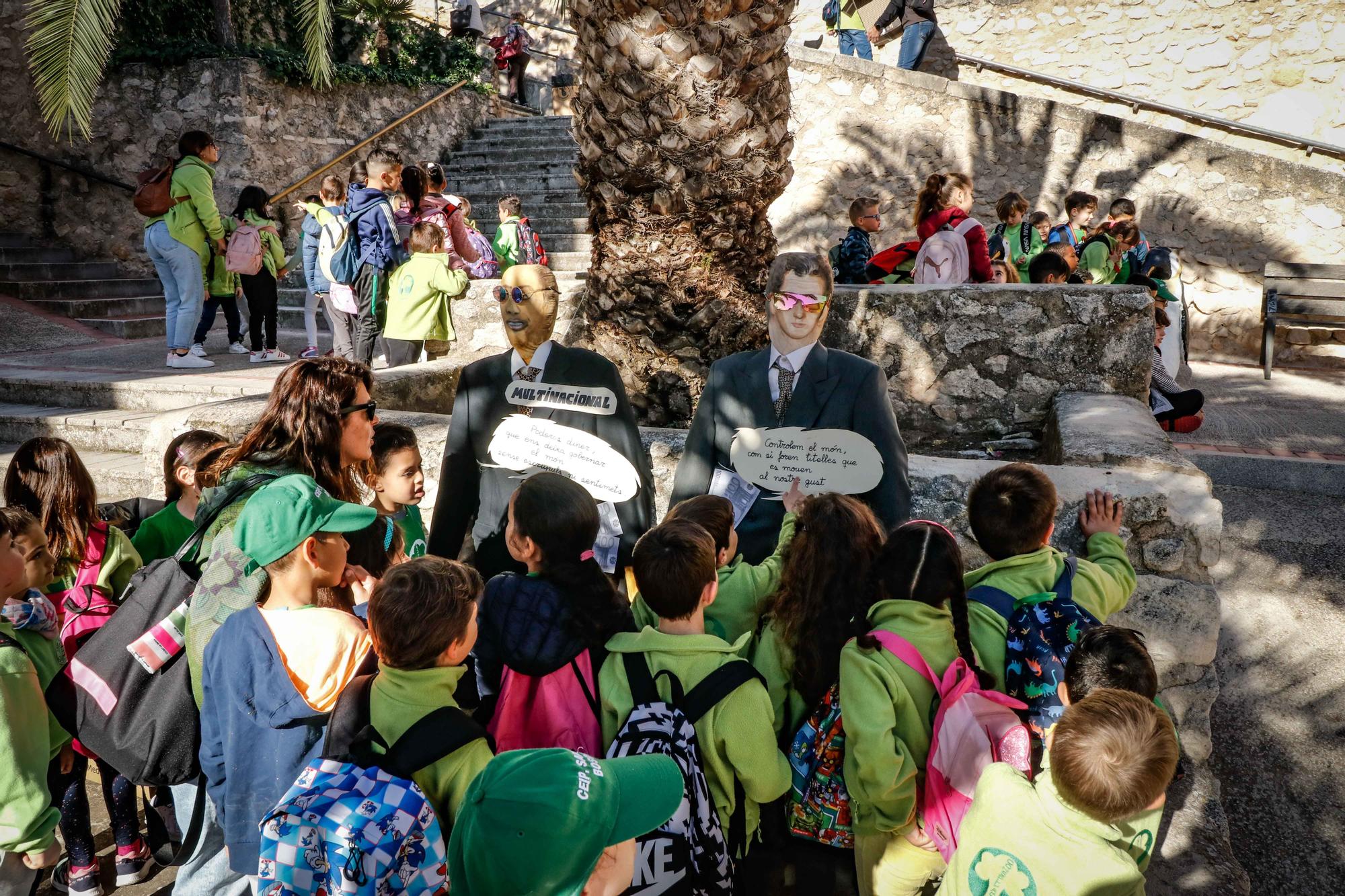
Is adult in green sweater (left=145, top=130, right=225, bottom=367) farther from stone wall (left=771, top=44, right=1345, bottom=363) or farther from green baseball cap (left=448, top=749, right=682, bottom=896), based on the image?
green baseball cap (left=448, top=749, right=682, bottom=896)

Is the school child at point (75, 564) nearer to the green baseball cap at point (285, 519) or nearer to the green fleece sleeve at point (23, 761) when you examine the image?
the green fleece sleeve at point (23, 761)

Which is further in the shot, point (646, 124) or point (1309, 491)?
point (1309, 491)

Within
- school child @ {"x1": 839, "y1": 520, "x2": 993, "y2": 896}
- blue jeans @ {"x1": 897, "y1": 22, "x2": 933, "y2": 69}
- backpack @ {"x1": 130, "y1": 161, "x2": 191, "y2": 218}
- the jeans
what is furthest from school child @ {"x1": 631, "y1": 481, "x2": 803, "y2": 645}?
blue jeans @ {"x1": 897, "y1": 22, "x2": 933, "y2": 69}

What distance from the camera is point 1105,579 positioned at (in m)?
2.43

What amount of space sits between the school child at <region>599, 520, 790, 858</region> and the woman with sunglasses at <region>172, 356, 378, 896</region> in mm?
856

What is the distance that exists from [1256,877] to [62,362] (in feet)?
27.8

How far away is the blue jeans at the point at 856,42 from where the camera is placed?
36.3 feet

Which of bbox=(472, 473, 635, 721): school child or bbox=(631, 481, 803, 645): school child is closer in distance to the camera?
bbox=(472, 473, 635, 721): school child

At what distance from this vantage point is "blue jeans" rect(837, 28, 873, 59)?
1106 cm

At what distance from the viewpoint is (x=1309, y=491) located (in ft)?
18.1

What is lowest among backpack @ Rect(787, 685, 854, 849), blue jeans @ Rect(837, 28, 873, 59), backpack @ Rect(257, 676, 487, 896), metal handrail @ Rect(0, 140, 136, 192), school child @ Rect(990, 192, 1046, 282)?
backpack @ Rect(787, 685, 854, 849)

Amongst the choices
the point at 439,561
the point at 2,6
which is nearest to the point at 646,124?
the point at 439,561

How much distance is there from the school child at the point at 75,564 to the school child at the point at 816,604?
73.1 inches

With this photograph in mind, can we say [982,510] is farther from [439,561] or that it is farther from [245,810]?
[245,810]
